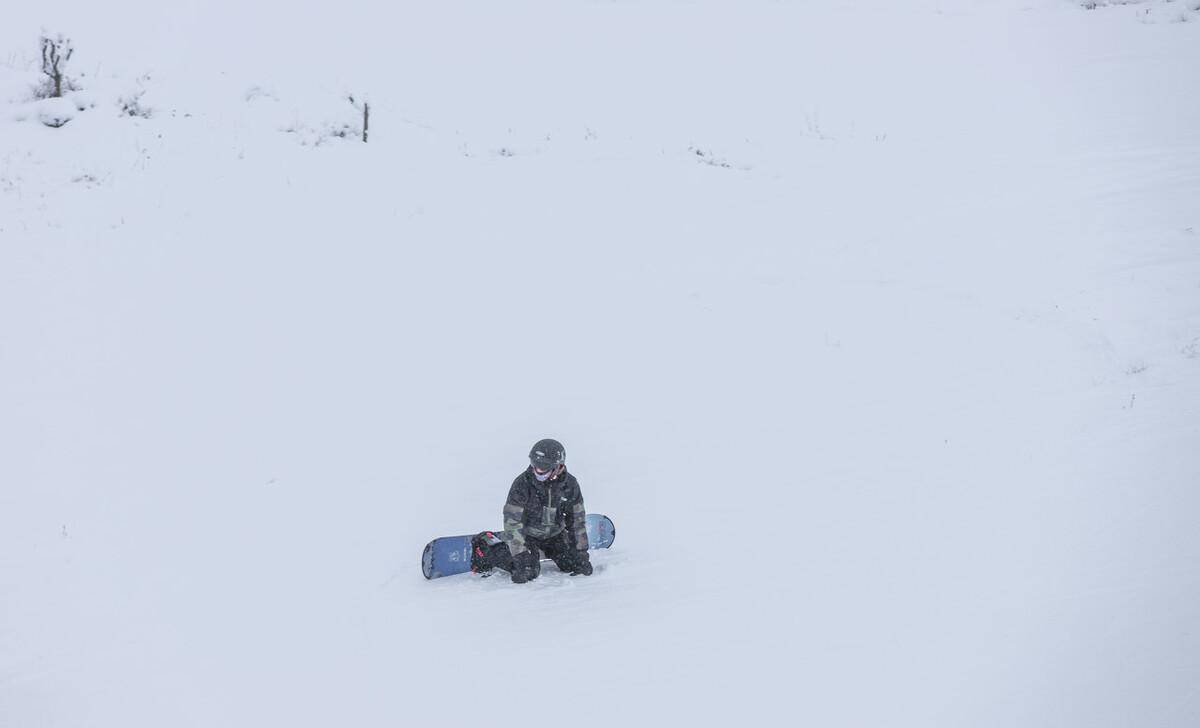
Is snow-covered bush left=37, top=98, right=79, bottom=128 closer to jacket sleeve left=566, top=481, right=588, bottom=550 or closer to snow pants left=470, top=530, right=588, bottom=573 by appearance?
snow pants left=470, top=530, right=588, bottom=573

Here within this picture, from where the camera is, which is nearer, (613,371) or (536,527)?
(536,527)

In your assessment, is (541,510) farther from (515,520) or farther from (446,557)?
(446,557)

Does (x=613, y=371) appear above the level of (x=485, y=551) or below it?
above

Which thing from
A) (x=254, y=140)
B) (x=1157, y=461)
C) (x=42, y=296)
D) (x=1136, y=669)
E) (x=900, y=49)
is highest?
(x=900, y=49)

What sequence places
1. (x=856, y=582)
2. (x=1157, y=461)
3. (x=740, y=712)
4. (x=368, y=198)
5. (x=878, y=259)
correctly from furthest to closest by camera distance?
(x=368, y=198), (x=878, y=259), (x=1157, y=461), (x=856, y=582), (x=740, y=712)

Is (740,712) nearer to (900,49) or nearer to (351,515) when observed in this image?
(351,515)

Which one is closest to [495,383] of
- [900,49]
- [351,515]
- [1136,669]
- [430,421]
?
[430,421]

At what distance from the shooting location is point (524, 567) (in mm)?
7367

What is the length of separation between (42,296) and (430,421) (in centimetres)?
514

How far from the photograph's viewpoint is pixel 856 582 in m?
6.43

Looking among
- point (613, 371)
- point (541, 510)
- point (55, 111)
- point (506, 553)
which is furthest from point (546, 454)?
point (55, 111)

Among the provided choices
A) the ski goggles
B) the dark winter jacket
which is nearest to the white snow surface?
the dark winter jacket

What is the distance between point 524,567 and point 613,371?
4329 mm

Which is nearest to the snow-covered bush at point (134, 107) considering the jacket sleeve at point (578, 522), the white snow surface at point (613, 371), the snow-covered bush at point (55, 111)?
the white snow surface at point (613, 371)
